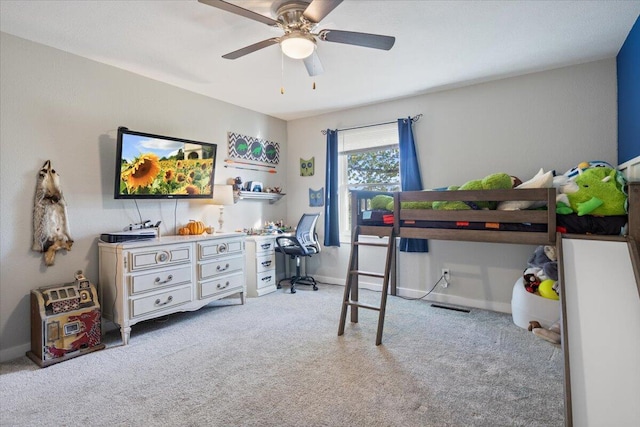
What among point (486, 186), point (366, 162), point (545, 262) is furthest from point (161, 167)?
point (545, 262)

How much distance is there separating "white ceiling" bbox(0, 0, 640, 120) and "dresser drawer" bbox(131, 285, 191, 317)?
7.17 ft

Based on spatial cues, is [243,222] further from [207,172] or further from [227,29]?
[227,29]

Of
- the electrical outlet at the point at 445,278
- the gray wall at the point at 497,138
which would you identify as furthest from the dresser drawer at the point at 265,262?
the electrical outlet at the point at 445,278

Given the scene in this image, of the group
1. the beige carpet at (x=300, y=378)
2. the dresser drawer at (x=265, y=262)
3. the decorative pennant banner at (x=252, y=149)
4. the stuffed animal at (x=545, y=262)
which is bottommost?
the beige carpet at (x=300, y=378)

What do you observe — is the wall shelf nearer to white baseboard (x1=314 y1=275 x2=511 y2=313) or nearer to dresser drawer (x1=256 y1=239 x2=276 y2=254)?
dresser drawer (x1=256 y1=239 x2=276 y2=254)

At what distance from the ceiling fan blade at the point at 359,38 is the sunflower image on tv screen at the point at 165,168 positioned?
2058 millimetres

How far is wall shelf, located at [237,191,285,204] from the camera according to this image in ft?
14.5

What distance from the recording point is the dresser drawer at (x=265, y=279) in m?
4.23

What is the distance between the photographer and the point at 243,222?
4.60 meters

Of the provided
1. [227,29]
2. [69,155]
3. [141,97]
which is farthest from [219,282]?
[227,29]

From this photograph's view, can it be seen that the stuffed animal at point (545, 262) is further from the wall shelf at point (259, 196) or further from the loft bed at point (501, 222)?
the wall shelf at point (259, 196)

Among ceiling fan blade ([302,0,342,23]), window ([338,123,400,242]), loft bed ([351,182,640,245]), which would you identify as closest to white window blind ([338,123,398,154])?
window ([338,123,400,242])

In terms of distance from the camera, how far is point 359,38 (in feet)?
7.07

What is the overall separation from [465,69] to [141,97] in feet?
11.0
